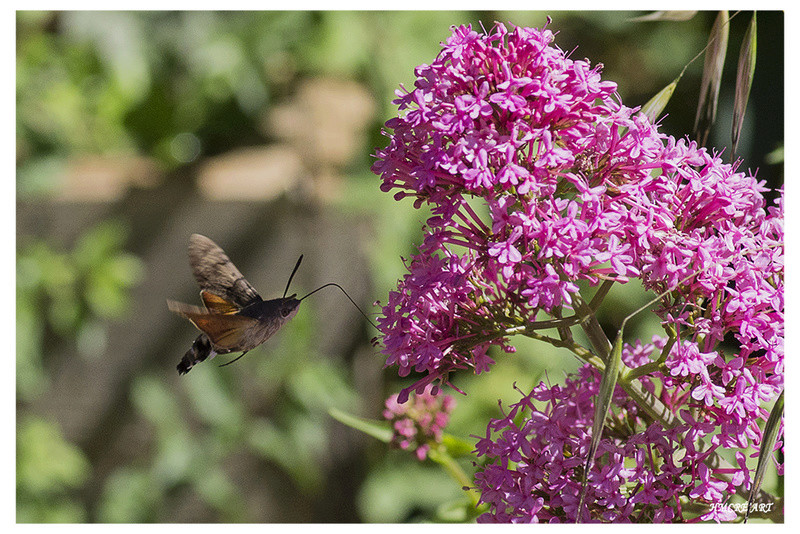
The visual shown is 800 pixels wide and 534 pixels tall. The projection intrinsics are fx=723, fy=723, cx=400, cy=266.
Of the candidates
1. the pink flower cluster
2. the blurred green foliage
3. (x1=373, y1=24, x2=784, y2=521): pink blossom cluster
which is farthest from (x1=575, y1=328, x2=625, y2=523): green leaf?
the blurred green foliage

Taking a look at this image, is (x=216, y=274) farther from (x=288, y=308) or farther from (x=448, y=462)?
(x=448, y=462)

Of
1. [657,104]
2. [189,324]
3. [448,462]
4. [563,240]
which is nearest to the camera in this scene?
[563,240]

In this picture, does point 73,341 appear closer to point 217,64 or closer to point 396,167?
point 217,64

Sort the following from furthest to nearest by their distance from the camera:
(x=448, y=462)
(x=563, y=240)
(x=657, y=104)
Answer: (x=448, y=462), (x=657, y=104), (x=563, y=240)

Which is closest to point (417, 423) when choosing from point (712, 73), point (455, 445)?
point (455, 445)

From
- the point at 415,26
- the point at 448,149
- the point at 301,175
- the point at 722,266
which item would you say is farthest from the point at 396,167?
the point at 301,175

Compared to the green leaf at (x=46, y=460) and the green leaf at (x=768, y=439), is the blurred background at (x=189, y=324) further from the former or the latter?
the green leaf at (x=768, y=439)
